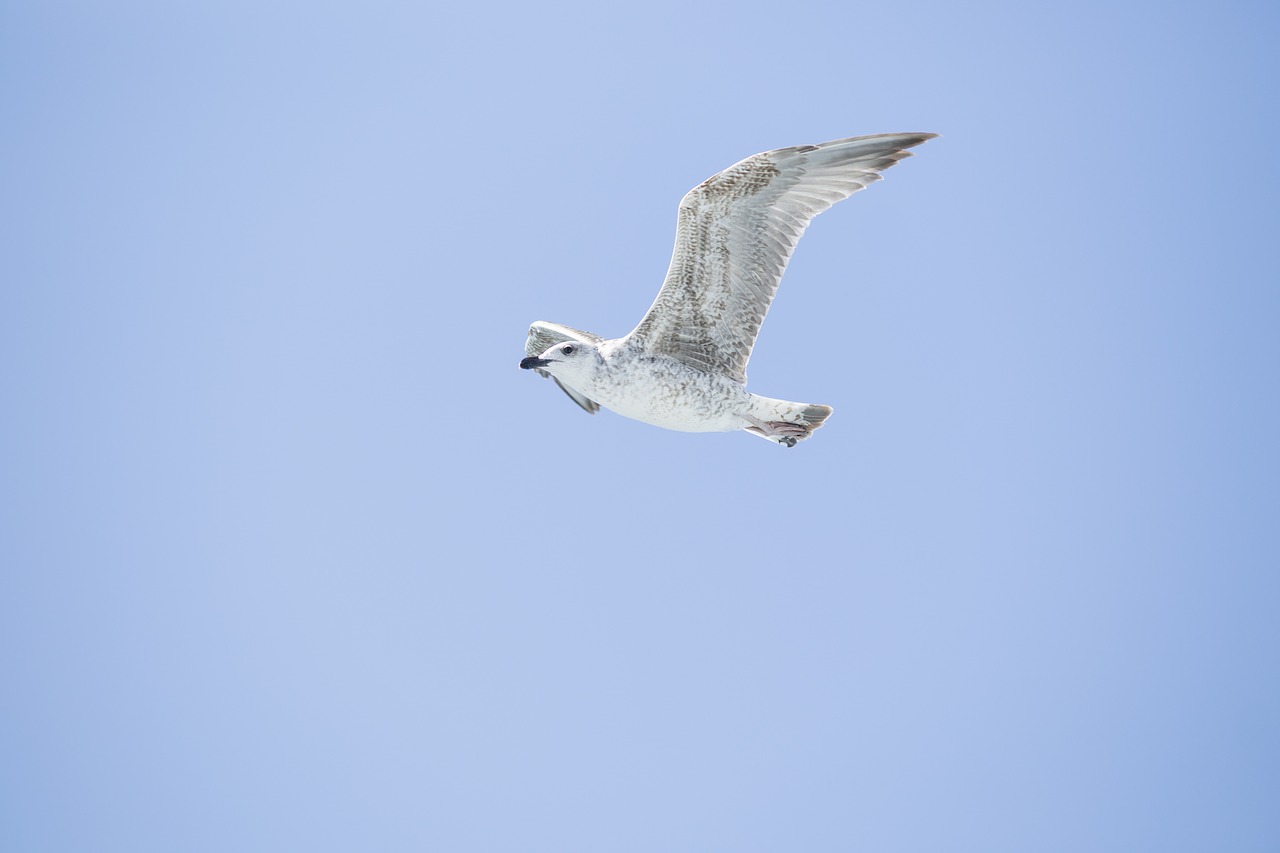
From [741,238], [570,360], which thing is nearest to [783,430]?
[741,238]

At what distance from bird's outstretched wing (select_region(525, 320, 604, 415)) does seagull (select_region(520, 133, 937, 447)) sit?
0.57 metres

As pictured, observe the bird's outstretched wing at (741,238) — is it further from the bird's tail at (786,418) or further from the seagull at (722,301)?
the bird's tail at (786,418)

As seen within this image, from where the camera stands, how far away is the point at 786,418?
43.8ft

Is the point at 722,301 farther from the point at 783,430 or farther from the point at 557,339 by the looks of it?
the point at 557,339

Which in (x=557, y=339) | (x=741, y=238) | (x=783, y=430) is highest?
(x=741, y=238)

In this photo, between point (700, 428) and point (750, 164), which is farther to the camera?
point (700, 428)

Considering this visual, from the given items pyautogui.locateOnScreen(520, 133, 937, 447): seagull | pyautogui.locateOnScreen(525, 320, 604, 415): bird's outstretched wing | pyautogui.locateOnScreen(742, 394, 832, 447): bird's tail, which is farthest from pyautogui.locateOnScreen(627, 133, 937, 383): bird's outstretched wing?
pyautogui.locateOnScreen(525, 320, 604, 415): bird's outstretched wing

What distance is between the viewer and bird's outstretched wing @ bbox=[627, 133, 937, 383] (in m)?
12.2

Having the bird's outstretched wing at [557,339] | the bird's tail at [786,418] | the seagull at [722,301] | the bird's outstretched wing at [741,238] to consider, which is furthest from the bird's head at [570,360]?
the bird's tail at [786,418]

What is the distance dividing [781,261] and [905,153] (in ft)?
5.54

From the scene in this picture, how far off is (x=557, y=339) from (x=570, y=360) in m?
1.86

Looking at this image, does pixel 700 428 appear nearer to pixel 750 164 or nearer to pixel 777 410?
pixel 777 410

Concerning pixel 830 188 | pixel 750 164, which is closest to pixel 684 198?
pixel 750 164

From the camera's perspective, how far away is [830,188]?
41.0 feet
